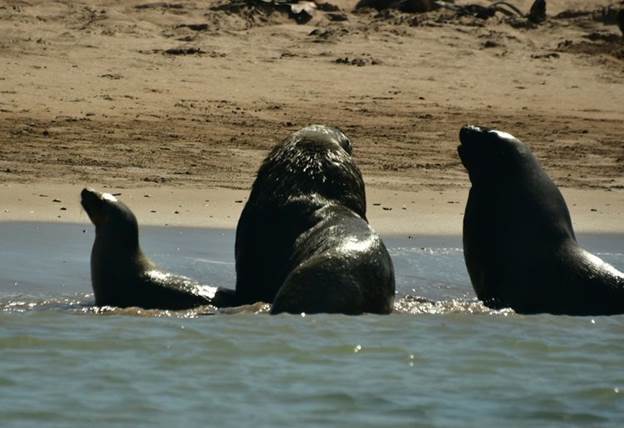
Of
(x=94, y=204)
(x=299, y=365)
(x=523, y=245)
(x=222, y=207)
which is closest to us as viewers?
(x=299, y=365)

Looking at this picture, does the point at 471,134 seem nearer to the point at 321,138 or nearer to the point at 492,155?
the point at 492,155

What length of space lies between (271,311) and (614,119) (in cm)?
1011

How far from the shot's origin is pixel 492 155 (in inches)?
355

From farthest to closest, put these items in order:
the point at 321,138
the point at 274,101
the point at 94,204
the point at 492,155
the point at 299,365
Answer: the point at 274,101
the point at 94,204
the point at 321,138
the point at 492,155
the point at 299,365

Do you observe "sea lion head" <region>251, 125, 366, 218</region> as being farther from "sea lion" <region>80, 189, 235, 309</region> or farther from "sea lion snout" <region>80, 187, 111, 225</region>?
"sea lion snout" <region>80, 187, 111, 225</region>

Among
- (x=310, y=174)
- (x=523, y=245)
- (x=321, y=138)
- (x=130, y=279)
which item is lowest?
(x=130, y=279)

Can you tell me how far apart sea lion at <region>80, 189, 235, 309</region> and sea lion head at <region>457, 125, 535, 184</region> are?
1.54m

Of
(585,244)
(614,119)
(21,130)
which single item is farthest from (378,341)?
(614,119)

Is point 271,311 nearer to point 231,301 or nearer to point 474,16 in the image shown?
point 231,301

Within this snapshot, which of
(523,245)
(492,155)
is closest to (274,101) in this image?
(492,155)

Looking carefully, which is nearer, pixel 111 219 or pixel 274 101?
pixel 111 219

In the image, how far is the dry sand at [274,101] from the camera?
A: 13.4m

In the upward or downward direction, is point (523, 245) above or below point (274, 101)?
above

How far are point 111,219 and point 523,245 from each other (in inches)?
90.6
